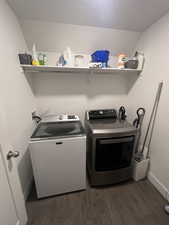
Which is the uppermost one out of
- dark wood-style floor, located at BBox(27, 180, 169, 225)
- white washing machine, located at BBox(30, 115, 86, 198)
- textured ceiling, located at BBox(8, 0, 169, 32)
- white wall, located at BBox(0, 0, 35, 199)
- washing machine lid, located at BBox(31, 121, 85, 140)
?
textured ceiling, located at BBox(8, 0, 169, 32)

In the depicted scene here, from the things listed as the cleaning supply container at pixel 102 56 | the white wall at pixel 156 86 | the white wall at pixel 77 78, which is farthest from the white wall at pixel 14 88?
the white wall at pixel 156 86

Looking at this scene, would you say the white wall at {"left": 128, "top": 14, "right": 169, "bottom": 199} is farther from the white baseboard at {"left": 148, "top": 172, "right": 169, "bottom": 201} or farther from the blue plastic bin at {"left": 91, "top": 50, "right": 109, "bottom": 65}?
the blue plastic bin at {"left": 91, "top": 50, "right": 109, "bottom": 65}

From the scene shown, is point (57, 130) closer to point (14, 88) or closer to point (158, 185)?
point (14, 88)

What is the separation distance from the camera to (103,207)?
4.41ft

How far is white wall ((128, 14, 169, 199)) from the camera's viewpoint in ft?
4.46

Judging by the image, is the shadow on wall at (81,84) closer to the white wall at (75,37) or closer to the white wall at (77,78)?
the white wall at (77,78)

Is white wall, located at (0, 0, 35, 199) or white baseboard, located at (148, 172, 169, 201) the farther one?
white baseboard, located at (148, 172, 169, 201)

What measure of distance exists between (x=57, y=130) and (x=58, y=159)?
0.37 meters

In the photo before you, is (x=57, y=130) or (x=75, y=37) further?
(x=75, y=37)

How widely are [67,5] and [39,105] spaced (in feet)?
4.69

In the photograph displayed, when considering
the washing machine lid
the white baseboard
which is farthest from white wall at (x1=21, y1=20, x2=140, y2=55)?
the white baseboard

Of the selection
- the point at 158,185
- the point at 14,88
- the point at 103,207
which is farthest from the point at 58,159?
the point at 158,185

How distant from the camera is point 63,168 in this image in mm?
1363

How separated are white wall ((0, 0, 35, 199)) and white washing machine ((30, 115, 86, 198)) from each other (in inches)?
7.3
